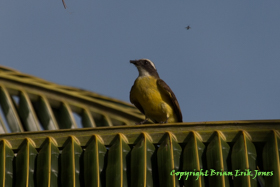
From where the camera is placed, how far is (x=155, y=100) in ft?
28.2

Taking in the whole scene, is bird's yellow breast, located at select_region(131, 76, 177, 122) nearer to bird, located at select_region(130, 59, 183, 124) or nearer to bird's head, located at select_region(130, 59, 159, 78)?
bird, located at select_region(130, 59, 183, 124)

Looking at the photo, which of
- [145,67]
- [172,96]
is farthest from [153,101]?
[145,67]

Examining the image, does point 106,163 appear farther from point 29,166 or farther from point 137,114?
point 137,114

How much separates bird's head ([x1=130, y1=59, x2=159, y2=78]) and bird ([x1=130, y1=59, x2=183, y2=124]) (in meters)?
0.29

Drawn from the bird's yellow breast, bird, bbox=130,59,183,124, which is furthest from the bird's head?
the bird's yellow breast

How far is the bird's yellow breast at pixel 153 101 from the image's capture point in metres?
8.56

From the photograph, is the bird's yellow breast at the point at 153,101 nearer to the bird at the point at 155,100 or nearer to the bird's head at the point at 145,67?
Answer: the bird at the point at 155,100

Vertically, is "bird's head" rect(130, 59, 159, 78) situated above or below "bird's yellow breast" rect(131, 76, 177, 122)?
above

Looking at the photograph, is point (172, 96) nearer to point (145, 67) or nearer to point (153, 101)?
point (153, 101)

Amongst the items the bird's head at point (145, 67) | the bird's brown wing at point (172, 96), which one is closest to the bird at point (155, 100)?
the bird's brown wing at point (172, 96)

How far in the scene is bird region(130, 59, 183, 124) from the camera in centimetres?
858

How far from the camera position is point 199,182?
571cm

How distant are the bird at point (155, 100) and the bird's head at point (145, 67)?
291 millimetres

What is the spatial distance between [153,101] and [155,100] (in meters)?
0.03
